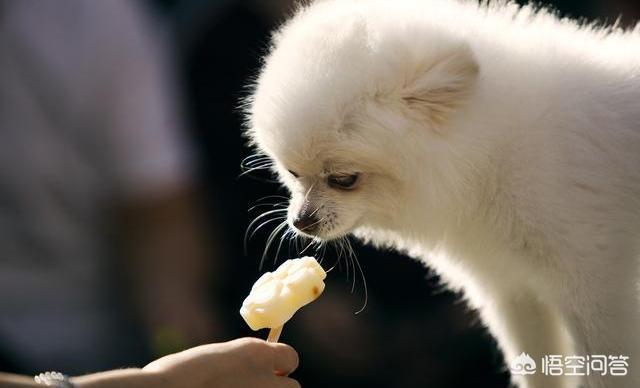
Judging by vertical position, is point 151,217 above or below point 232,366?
below

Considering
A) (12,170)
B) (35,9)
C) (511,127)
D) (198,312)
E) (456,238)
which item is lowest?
(198,312)

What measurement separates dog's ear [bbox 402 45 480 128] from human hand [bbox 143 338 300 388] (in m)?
0.59

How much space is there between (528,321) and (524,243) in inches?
17.0

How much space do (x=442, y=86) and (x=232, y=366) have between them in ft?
2.41

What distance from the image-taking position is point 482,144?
206cm

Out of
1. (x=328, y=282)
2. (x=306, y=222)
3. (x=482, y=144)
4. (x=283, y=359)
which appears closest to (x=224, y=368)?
(x=283, y=359)

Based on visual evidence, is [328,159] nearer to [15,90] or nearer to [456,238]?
[456,238]

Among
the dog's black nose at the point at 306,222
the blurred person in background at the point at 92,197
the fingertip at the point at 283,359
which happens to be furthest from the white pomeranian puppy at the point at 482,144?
the blurred person in background at the point at 92,197

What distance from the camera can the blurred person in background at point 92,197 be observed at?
3.15 metres

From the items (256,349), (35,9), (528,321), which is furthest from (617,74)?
(35,9)

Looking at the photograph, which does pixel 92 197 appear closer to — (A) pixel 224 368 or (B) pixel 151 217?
(B) pixel 151 217

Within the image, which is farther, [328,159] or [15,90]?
[15,90]

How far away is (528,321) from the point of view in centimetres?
242

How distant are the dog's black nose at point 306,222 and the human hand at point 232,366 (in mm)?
345
